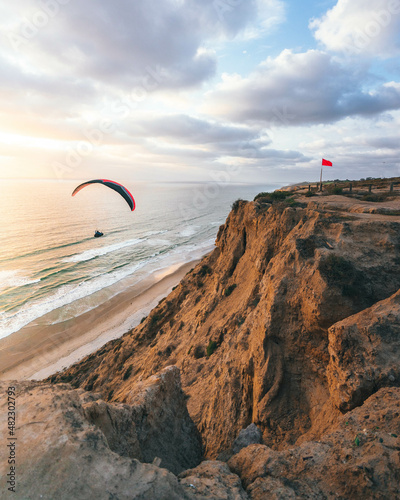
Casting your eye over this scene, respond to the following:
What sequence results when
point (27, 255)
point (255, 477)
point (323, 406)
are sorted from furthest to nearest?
point (27, 255), point (323, 406), point (255, 477)

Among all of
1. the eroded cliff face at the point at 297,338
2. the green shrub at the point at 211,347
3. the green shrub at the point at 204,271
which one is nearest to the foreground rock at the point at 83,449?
the eroded cliff face at the point at 297,338

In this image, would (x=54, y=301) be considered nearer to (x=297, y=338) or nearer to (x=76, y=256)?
(x=76, y=256)

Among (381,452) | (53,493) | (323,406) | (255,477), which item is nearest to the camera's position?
(53,493)

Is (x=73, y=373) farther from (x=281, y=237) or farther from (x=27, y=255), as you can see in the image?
(x=27, y=255)

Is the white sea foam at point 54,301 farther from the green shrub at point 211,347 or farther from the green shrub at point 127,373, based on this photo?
the green shrub at point 211,347

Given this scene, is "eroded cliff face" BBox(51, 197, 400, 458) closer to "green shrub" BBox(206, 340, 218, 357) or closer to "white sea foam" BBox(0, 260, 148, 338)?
"green shrub" BBox(206, 340, 218, 357)

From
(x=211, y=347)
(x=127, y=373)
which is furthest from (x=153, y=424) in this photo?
(x=127, y=373)

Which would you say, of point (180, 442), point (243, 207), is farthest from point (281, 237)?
point (180, 442)

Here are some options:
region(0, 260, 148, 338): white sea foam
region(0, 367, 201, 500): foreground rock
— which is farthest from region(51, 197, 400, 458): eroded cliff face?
region(0, 260, 148, 338): white sea foam
